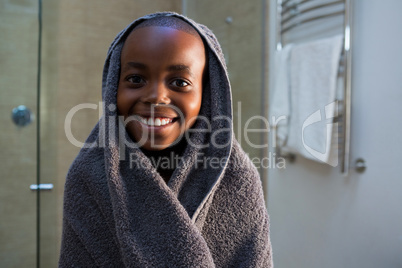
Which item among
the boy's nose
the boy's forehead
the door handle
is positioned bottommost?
the door handle

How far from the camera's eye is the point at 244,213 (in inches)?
21.9

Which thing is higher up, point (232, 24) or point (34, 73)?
point (232, 24)

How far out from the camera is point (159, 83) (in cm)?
50

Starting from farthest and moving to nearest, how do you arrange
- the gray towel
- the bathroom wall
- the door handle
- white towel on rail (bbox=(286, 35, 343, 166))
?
1. the door handle
2. white towel on rail (bbox=(286, 35, 343, 166))
3. the bathroom wall
4. the gray towel

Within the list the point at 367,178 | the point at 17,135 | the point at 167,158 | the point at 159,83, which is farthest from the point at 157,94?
the point at 17,135

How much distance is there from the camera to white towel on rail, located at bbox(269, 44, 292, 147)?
1.49 m

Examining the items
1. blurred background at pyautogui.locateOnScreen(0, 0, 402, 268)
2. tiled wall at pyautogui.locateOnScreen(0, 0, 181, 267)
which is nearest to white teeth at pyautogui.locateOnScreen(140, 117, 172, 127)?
blurred background at pyautogui.locateOnScreen(0, 0, 402, 268)

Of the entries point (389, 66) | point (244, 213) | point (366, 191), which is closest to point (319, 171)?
point (366, 191)

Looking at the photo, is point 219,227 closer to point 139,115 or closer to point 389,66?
point 139,115

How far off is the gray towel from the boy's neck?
0.08 feet

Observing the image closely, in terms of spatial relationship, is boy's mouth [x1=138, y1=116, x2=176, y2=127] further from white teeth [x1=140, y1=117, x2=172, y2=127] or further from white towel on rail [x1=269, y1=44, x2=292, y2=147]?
white towel on rail [x1=269, y1=44, x2=292, y2=147]

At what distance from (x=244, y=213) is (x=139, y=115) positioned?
221 millimetres

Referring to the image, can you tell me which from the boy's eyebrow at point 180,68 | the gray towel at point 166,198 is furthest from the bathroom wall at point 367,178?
the boy's eyebrow at point 180,68

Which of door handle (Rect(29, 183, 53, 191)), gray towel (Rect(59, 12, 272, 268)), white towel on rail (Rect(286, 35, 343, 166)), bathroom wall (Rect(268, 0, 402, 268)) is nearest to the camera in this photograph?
gray towel (Rect(59, 12, 272, 268))
